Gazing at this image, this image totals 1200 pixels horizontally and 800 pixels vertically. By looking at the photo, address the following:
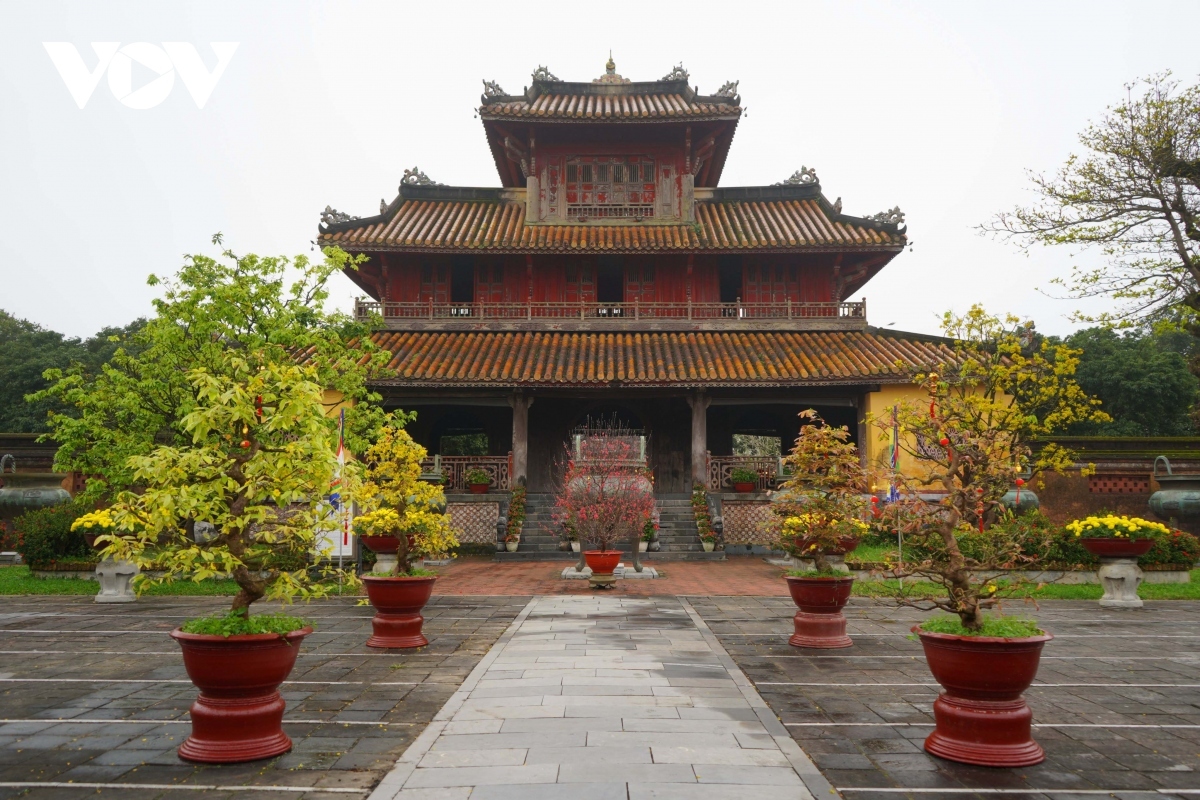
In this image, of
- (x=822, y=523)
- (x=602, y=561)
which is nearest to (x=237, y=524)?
(x=822, y=523)

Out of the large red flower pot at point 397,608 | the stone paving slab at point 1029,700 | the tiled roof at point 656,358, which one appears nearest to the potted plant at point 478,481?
the tiled roof at point 656,358

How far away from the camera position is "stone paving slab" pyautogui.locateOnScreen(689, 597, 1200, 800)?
175 inches

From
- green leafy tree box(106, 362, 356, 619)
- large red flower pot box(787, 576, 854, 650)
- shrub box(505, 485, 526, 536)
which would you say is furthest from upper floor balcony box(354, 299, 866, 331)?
green leafy tree box(106, 362, 356, 619)

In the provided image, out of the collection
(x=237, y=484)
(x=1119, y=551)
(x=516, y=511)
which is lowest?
(x=1119, y=551)

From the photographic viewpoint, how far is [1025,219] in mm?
18406

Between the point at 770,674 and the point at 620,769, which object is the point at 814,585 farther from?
the point at 620,769

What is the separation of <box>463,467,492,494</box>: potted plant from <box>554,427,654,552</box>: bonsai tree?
3354mm

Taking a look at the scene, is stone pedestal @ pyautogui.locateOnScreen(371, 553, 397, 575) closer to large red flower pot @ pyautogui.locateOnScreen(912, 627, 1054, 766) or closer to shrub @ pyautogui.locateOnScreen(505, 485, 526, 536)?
shrub @ pyautogui.locateOnScreen(505, 485, 526, 536)

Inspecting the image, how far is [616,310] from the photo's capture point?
2081 centimetres

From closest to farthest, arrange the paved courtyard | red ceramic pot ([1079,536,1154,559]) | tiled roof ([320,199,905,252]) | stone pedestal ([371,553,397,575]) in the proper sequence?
the paved courtyard
red ceramic pot ([1079,536,1154,559])
stone pedestal ([371,553,397,575])
tiled roof ([320,199,905,252])

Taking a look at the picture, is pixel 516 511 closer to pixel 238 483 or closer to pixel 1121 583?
pixel 1121 583

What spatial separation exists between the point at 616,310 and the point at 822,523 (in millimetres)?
13029

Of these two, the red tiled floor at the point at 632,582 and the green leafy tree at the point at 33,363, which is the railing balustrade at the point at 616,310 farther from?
A: the green leafy tree at the point at 33,363

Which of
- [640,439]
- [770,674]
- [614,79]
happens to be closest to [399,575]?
[770,674]
